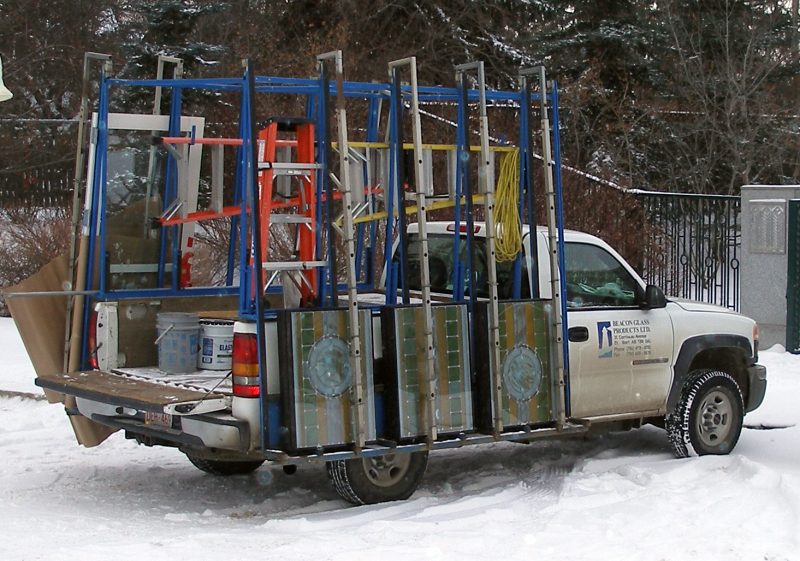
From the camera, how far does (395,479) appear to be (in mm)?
7672

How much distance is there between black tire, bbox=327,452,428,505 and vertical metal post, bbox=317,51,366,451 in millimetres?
298

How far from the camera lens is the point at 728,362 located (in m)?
9.46

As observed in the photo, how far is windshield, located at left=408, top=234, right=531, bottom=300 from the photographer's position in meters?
8.34

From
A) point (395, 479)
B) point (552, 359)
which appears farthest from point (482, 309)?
point (395, 479)

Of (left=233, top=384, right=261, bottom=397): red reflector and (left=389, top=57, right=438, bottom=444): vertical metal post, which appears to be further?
(left=389, top=57, right=438, bottom=444): vertical metal post

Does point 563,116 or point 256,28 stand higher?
point 256,28

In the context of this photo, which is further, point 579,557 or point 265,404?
point 265,404

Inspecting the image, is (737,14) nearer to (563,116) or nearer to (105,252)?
(563,116)

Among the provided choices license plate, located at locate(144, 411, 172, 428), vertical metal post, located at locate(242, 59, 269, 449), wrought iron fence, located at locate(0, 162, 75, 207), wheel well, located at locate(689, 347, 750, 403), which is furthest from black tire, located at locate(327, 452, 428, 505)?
wrought iron fence, located at locate(0, 162, 75, 207)

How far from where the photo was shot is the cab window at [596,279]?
8.56 metres

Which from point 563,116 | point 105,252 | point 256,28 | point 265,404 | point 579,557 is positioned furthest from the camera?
point 256,28

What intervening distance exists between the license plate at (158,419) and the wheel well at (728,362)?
414 centimetres

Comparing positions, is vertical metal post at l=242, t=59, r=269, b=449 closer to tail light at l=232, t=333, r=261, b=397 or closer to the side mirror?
tail light at l=232, t=333, r=261, b=397

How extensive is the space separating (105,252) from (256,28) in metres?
16.6
